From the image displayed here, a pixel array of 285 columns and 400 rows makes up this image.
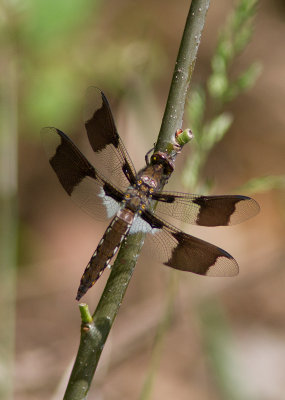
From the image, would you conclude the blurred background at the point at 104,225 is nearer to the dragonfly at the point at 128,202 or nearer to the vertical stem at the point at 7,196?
the vertical stem at the point at 7,196

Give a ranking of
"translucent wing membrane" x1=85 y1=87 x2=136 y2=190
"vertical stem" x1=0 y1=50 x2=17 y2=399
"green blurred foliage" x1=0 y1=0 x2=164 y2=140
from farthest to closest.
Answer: "green blurred foliage" x1=0 y1=0 x2=164 y2=140
"vertical stem" x1=0 y1=50 x2=17 y2=399
"translucent wing membrane" x1=85 y1=87 x2=136 y2=190

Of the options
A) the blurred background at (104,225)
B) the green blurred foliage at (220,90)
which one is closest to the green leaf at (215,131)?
the green blurred foliage at (220,90)

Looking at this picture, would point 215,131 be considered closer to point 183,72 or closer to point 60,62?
point 183,72

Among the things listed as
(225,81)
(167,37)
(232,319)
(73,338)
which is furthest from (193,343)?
(167,37)

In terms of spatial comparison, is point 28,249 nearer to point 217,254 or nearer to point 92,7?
point 92,7

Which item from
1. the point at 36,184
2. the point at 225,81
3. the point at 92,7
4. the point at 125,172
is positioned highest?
the point at 92,7

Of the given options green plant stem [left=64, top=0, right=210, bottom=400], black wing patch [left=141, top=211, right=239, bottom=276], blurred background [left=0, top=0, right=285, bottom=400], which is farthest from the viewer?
blurred background [left=0, top=0, right=285, bottom=400]

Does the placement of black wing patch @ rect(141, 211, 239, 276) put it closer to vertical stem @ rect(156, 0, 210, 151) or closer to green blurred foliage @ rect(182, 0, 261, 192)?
green blurred foliage @ rect(182, 0, 261, 192)

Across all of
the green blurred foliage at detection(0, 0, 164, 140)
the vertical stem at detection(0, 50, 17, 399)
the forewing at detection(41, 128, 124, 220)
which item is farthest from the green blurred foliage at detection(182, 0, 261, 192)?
the green blurred foliage at detection(0, 0, 164, 140)
